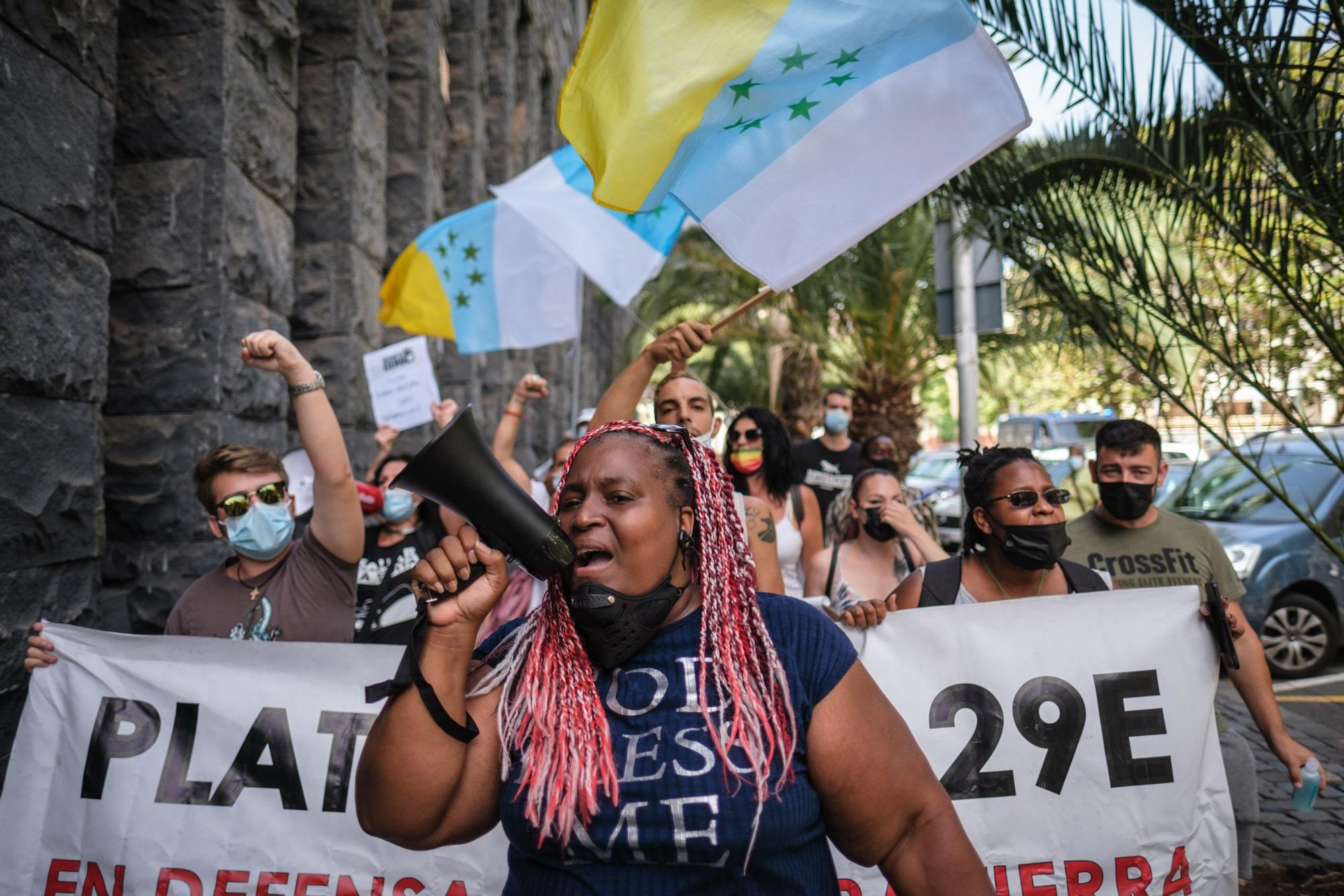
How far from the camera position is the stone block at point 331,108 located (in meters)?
6.76

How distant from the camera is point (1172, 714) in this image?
10.1 ft

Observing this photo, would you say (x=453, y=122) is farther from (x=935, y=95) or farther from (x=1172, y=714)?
(x=1172, y=714)

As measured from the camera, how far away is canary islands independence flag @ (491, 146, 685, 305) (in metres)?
5.05

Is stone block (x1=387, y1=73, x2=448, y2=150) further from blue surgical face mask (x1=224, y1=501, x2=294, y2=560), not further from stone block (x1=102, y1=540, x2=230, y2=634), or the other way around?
blue surgical face mask (x1=224, y1=501, x2=294, y2=560)

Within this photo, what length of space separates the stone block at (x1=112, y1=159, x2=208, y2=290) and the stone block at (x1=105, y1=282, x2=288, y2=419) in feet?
0.27

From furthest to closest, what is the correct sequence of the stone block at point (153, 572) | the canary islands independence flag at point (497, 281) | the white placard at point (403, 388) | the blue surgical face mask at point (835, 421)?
the blue surgical face mask at point (835, 421) → the canary islands independence flag at point (497, 281) → the white placard at point (403, 388) → the stone block at point (153, 572)

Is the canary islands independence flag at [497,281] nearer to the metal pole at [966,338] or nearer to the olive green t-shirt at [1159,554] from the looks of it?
the metal pole at [966,338]

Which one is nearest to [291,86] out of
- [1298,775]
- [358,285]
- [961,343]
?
[358,285]

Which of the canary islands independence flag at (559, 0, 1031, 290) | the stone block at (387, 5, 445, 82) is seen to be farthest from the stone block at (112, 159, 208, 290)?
the stone block at (387, 5, 445, 82)

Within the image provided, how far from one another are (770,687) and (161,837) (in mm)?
2159

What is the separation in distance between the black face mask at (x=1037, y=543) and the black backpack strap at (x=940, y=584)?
217 mm

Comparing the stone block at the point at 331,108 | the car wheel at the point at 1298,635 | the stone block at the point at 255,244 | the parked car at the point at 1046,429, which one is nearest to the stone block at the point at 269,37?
the stone block at the point at 255,244

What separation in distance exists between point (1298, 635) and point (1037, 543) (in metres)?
5.69

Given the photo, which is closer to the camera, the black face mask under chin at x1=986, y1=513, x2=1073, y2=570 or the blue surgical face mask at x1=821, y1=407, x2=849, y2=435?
the black face mask under chin at x1=986, y1=513, x2=1073, y2=570
